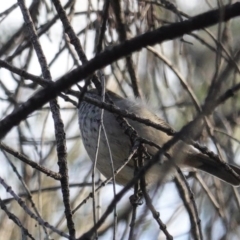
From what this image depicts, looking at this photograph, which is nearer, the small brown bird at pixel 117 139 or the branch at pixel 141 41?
the branch at pixel 141 41

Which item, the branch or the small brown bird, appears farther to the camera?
the small brown bird

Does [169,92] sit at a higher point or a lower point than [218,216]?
higher

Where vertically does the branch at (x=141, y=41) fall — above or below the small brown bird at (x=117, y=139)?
below

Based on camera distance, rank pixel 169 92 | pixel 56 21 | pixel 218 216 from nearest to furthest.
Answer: pixel 218 216, pixel 56 21, pixel 169 92

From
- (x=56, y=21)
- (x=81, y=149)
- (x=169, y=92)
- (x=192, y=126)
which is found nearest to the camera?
(x=192, y=126)

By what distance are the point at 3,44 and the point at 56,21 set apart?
48 cm

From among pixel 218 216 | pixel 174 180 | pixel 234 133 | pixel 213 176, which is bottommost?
pixel 218 216

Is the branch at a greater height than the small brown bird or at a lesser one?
lesser

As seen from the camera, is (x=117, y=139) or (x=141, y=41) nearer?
(x=141, y=41)

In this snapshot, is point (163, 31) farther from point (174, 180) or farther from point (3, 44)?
point (3, 44)

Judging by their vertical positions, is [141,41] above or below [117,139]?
below

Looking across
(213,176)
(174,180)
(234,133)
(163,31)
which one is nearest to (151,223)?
(174,180)

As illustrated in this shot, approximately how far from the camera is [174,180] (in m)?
3.83

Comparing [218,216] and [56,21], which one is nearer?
[218,216]
